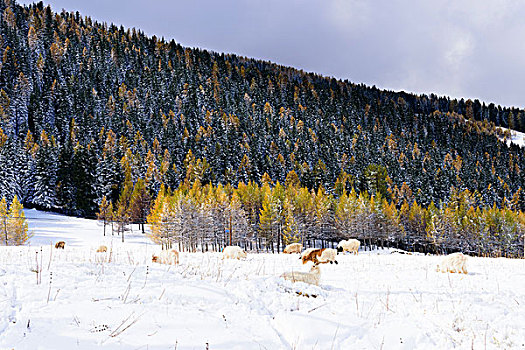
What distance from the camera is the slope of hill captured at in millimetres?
86812

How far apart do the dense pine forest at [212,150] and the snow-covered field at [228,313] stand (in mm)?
46912

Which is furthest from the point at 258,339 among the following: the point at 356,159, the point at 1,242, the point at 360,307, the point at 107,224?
the point at 356,159

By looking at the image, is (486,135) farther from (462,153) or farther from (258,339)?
(258,339)

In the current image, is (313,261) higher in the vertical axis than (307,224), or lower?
higher

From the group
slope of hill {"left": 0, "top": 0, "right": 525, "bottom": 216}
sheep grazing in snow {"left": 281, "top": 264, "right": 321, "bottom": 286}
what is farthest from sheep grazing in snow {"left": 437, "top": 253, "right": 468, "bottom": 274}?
slope of hill {"left": 0, "top": 0, "right": 525, "bottom": 216}

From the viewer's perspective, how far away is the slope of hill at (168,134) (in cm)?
8681

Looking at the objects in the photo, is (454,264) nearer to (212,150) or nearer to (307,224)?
(307,224)

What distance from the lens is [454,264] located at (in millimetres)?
11688

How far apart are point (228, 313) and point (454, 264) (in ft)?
34.2

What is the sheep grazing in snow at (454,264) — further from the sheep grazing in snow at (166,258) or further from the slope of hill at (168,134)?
the slope of hill at (168,134)

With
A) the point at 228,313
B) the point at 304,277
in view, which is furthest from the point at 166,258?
the point at 228,313

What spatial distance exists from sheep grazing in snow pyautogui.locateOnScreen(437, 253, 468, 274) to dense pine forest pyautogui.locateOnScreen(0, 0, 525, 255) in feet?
138

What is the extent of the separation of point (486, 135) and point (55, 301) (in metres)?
227

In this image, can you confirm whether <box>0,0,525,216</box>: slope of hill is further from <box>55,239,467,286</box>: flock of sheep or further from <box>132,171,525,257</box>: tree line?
<box>55,239,467,286</box>: flock of sheep
